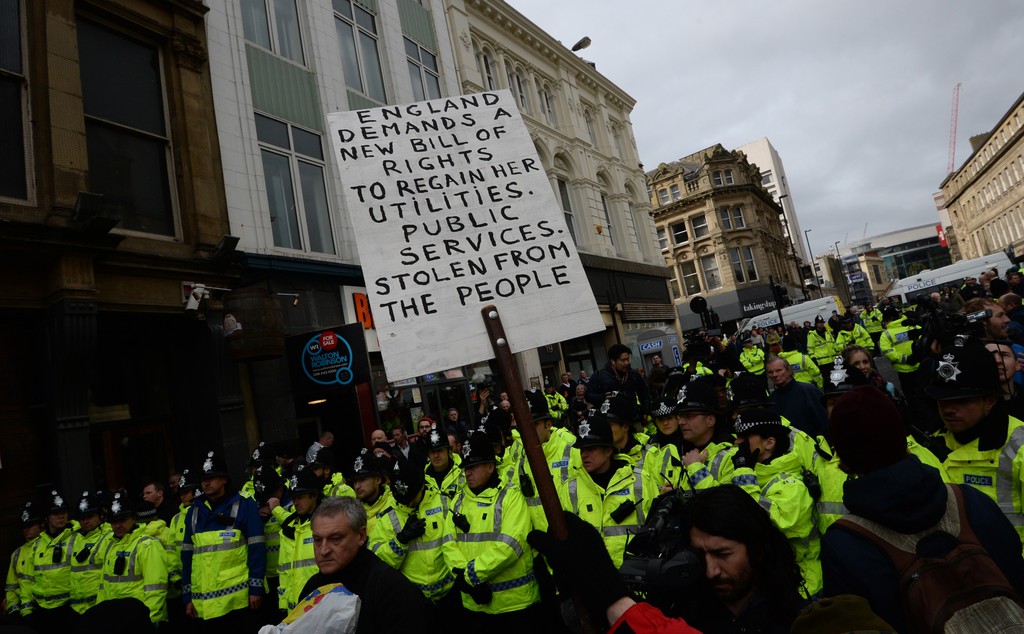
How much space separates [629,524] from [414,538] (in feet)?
5.70

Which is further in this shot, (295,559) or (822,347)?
(822,347)

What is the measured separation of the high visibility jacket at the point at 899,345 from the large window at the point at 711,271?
40.1 m

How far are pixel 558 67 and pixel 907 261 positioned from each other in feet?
503

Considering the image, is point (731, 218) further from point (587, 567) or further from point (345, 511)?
point (587, 567)

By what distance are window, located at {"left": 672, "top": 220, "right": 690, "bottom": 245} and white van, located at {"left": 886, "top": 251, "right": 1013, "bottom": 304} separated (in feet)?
72.0

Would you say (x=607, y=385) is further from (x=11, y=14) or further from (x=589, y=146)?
(x=589, y=146)

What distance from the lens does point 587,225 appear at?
2434cm

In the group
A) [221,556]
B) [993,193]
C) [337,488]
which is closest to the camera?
[221,556]

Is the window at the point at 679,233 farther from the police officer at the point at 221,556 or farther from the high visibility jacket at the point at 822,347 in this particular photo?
the police officer at the point at 221,556

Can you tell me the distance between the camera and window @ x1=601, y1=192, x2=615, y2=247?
83.5ft

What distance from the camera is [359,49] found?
15438 millimetres

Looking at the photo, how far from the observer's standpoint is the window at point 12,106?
27.1ft

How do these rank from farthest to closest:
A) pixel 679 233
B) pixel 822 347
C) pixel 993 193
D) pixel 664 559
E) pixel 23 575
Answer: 1. pixel 993 193
2. pixel 679 233
3. pixel 822 347
4. pixel 23 575
5. pixel 664 559

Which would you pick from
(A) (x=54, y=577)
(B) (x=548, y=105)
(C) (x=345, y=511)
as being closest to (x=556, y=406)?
(A) (x=54, y=577)
